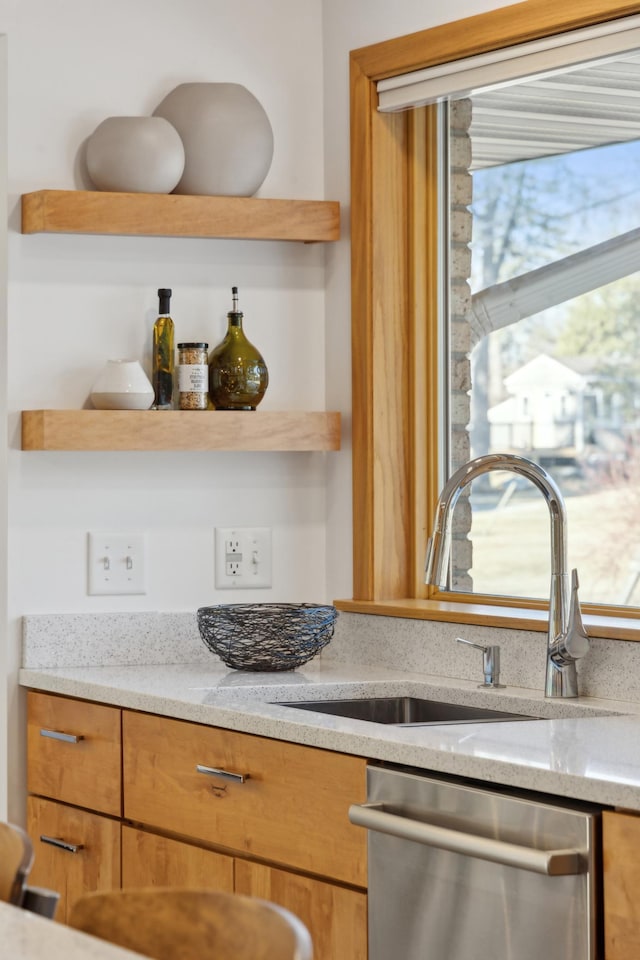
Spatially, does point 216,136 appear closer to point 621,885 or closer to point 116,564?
point 116,564

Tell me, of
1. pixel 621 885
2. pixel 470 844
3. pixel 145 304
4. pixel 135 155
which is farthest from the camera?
pixel 145 304

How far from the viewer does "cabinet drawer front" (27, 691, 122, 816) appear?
8.23 feet

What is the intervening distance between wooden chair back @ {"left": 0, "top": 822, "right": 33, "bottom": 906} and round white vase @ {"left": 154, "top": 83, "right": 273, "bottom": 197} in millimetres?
1816

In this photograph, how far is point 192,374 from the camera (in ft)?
9.22

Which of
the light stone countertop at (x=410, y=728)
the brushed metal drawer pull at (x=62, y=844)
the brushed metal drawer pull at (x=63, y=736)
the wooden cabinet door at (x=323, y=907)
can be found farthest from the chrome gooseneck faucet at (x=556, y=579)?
the brushed metal drawer pull at (x=62, y=844)

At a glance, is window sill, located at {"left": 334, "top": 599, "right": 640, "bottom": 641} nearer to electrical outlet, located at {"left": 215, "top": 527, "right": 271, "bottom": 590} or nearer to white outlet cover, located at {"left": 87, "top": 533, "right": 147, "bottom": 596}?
electrical outlet, located at {"left": 215, "top": 527, "right": 271, "bottom": 590}

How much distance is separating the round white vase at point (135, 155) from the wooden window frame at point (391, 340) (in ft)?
1.30

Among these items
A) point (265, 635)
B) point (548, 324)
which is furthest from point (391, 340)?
point (265, 635)

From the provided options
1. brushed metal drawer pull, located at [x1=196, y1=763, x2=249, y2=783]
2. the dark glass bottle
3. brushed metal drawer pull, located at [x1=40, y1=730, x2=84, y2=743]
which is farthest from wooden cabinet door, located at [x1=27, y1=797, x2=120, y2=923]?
the dark glass bottle

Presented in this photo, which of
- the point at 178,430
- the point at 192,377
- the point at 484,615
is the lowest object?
the point at 484,615

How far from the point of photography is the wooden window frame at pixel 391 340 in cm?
290

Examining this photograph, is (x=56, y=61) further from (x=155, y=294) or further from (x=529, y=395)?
(x=529, y=395)

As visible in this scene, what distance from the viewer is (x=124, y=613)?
9.33 ft

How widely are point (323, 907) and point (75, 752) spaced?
699 millimetres
